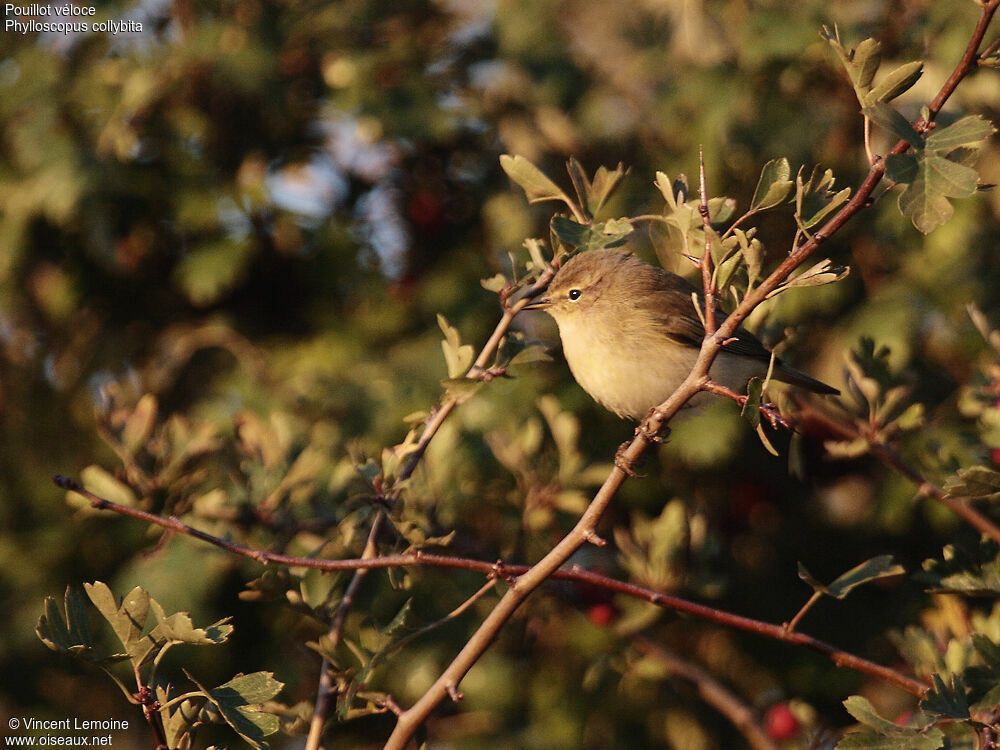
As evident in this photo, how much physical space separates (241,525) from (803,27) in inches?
111

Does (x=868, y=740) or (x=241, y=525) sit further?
(x=241, y=525)

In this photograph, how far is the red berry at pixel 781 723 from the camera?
3.37m

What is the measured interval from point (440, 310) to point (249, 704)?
243cm

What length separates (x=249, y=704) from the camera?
1781 millimetres

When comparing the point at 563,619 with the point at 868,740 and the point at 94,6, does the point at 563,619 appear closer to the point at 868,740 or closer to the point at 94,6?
the point at 868,740

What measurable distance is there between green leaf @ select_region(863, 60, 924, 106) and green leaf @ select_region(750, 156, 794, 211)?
0.18m

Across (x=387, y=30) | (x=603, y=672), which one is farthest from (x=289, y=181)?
(x=603, y=672)

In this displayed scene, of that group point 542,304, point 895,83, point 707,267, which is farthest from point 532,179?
point 542,304

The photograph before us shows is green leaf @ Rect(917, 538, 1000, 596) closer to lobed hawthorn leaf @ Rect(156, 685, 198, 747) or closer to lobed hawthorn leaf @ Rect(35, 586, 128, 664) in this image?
lobed hawthorn leaf @ Rect(156, 685, 198, 747)

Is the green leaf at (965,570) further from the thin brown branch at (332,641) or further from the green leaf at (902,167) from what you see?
the thin brown branch at (332,641)

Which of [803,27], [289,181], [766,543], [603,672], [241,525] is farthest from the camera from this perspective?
[289,181]

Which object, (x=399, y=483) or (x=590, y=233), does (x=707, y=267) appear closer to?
(x=590, y=233)

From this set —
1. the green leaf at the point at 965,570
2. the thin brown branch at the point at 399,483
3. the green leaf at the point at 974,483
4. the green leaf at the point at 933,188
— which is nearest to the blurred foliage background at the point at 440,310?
the thin brown branch at the point at 399,483

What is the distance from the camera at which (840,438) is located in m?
3.30
